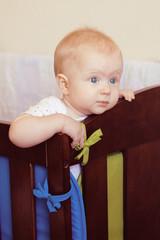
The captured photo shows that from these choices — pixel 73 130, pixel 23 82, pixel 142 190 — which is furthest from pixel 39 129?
pixel 23 82

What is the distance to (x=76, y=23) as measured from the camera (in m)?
1.67

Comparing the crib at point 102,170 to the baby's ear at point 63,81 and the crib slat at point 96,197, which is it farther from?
the baby's ear at point 63,81

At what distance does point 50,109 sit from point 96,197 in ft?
0.77

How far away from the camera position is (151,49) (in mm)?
1506

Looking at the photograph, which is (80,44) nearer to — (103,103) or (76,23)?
(103,103)

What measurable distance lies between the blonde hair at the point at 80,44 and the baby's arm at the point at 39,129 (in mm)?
171

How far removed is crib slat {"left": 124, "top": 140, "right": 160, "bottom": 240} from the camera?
0.98m

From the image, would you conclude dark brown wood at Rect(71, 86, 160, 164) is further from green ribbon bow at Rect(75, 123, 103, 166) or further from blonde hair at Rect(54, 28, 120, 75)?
blonde hair at Rect(54, 28, 120, 75)

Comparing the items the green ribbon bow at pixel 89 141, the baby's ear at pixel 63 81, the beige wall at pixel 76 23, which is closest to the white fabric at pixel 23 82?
the beige wall at pixel 76 23

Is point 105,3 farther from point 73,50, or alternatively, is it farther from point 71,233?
point 71,233

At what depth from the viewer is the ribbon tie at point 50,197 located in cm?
82

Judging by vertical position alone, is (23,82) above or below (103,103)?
below

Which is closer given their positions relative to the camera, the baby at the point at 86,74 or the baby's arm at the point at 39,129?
the baby's arm at the point at 39,129

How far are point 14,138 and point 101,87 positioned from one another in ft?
0.77
